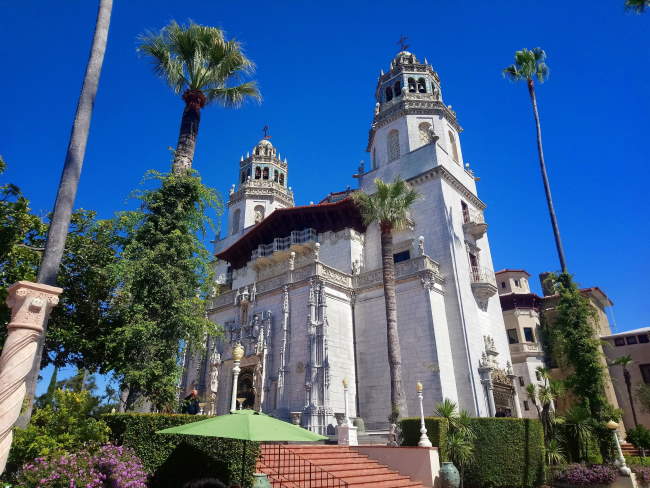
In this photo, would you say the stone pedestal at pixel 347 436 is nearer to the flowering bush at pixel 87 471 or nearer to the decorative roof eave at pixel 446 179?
the flowering bush at pixel 87 471

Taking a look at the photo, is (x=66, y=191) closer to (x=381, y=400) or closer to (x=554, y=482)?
(x=381, y=400)

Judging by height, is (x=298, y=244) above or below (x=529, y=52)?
below

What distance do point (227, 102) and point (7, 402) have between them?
1366 centimetres

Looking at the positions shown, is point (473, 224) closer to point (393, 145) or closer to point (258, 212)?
point (393, 145)

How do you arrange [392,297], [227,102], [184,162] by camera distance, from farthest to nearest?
[392,297] < [227,102] < [184,162]

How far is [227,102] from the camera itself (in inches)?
677

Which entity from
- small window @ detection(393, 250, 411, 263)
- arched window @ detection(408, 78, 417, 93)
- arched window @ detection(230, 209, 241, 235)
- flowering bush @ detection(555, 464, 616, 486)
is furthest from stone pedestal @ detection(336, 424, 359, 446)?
arched window @ detection(230, 209, 241, 235)

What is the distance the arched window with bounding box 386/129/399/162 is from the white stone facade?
0.37 feet

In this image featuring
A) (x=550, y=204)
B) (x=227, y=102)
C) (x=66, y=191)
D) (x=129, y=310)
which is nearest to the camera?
(x=66, y=191)

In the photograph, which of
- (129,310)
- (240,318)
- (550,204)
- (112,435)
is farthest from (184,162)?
(550,204)

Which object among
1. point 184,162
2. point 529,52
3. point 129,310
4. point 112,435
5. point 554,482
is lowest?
point 554,482

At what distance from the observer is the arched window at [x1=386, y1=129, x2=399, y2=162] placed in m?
30.7

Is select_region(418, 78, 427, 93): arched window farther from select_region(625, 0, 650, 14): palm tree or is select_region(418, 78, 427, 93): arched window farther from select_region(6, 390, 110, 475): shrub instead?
select_region(6, 390, 110, 475): shrub

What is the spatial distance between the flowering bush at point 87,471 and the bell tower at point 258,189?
30729mm
